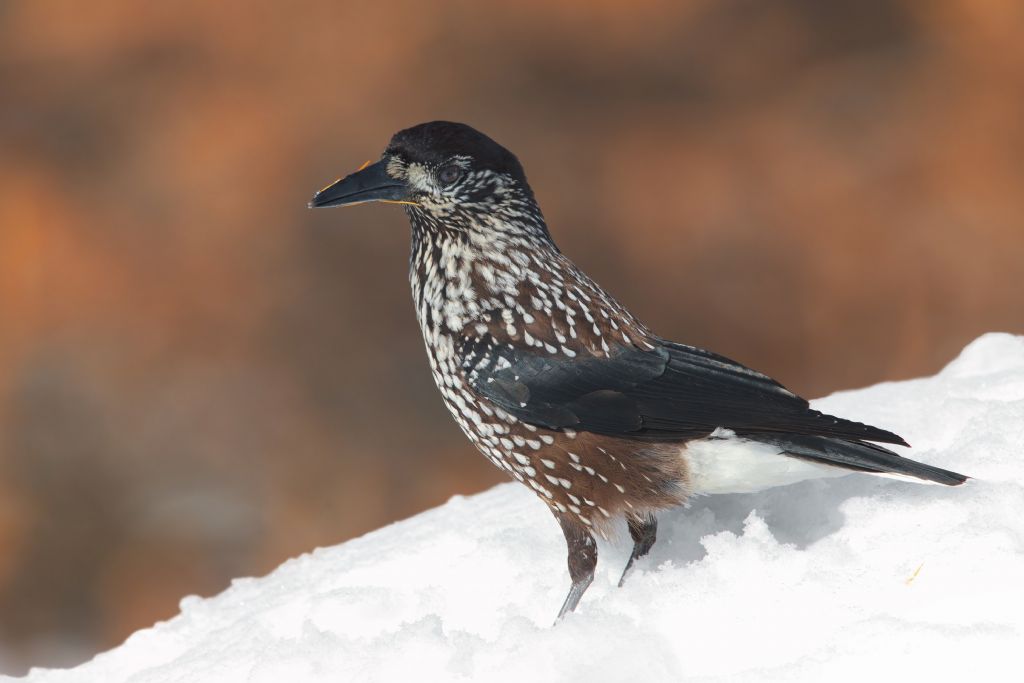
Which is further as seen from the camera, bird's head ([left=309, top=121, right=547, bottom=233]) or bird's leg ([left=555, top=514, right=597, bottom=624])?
bird's head ([left=309, top=121, right=547, bottom=233])

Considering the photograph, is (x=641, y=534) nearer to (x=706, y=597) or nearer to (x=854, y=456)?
(x=706, y=597)

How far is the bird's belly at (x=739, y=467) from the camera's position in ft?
9.84

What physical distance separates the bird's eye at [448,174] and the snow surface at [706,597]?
3.53 feet

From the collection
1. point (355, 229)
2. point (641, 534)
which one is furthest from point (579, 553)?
point (355, 229)

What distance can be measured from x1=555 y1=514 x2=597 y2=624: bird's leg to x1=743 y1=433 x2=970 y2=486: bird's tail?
53cm

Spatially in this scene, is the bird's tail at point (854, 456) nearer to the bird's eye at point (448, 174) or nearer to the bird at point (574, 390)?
the bird at point (574, 390)

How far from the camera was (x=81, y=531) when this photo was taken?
8016 mm

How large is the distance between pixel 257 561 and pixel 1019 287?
599 cm

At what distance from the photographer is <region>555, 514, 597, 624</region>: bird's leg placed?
3131mm

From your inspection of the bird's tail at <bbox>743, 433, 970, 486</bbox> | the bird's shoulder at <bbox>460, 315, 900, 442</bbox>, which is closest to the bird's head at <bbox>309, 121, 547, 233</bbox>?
the bird's shoulder at <bbox>460, 315, 900, 442</bbox>

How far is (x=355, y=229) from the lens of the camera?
8367 mm

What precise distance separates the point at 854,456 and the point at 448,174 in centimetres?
143

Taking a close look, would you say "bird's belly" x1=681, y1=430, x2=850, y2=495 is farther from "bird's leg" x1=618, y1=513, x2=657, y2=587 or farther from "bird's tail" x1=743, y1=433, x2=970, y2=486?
"bird's leg" x1=618, y1=513, x2=657, y2=587

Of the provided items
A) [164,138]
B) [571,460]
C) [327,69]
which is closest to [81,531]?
[164,138]
